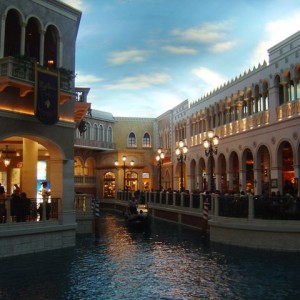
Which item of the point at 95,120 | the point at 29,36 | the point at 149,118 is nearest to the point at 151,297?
the point at 29,36

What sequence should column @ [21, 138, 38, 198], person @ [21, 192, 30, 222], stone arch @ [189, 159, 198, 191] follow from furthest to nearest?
stone arch @ [189, 159, 198, 191], column @ [21, 138, 38, 198], person @ [21, 192, 30, 222]

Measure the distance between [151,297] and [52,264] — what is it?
3.74 metres

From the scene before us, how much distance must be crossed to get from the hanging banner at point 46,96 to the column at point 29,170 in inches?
117

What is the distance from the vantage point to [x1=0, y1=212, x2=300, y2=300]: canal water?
891 centimetres

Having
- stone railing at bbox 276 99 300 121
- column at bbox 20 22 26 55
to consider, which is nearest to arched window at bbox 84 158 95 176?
stone railing at bbox 276 99 300 121

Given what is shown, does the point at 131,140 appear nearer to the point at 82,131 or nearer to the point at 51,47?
the point at 82,131

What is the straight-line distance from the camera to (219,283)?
974cm

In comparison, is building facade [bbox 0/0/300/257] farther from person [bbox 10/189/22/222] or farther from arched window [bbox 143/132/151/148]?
arched window [bbox 143/132/151/148]

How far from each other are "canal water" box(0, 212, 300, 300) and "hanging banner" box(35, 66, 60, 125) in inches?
147

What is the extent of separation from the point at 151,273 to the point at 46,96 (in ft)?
18.8

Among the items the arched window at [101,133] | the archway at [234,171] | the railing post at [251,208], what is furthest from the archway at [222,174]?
the arched window at [101,133]

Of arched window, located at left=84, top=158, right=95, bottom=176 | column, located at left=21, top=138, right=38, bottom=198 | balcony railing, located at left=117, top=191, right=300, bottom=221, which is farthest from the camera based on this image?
arched window, located at left=84, top=158, right=95, bottom=176

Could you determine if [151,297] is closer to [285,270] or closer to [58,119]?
[285,270]

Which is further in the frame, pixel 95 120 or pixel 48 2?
pixel 95 120
